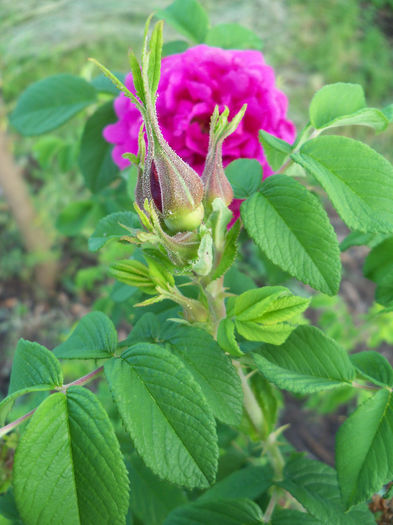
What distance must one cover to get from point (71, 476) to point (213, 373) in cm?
18

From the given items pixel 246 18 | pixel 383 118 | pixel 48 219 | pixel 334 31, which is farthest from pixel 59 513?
pixel 246 18

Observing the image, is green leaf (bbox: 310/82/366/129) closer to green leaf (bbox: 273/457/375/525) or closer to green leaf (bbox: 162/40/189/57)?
green leaf (bbox: 162/40/189/57)

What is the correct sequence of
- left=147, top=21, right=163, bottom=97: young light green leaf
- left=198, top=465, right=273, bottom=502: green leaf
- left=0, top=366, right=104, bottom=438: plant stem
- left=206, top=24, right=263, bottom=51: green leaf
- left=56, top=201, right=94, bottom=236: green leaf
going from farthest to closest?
left=56, top=201, right=94, bottom=236: green leaf
left=206, top=24, right=263, bottom=51: green leaf
left=198, top=465, right=273, bottom=502: green leaf
left=0, top=366, right=104, bottom=438: plant stem
left=147, top=21, right=163, bottom=97: young light green leaf

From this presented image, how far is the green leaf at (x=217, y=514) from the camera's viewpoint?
2.27ft

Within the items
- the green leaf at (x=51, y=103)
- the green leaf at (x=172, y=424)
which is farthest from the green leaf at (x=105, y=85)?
the green leaf at (x=172, y=424)

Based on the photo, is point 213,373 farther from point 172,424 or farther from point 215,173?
point 215,173

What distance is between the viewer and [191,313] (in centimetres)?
64

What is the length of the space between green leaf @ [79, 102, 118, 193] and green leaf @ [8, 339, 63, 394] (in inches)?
20.0

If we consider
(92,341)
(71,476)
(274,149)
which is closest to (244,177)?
(274,149)

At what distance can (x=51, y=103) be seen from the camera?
1.07 meters

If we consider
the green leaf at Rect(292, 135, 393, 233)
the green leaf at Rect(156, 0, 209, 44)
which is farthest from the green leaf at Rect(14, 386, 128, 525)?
the green leaf at Rect(156, 0, 209, 44)

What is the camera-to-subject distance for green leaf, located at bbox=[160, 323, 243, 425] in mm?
569

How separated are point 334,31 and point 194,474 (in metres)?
4.03

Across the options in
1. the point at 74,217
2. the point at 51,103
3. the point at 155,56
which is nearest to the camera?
the point at 155,56
